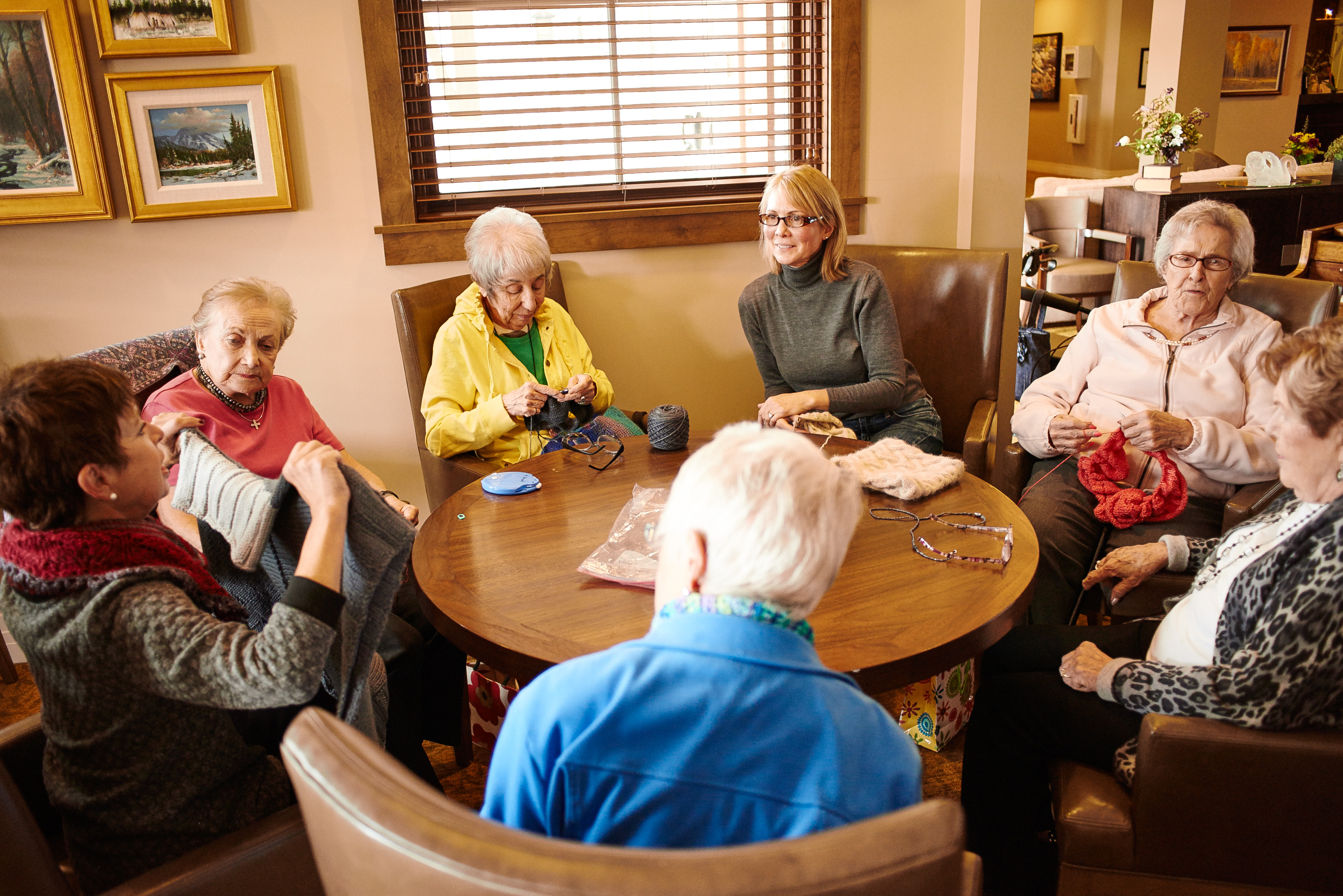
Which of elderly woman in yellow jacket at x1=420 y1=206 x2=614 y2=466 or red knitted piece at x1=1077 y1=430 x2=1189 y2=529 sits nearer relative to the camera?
red knitted piece at x1=1077 y1=430 x2=1189 y2=529

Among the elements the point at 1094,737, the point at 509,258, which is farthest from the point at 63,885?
the point at 509,258

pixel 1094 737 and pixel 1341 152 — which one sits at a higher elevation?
pixel 1341 152

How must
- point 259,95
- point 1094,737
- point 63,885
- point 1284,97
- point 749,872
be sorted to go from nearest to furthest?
1. point 749,872
2. point 63,885
3. point 1094,737
4. point 259,95
5. point 1284,97

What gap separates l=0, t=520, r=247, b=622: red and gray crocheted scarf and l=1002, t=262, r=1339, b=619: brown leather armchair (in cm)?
178

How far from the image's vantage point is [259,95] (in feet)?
9.03

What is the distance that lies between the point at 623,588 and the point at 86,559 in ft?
2.66

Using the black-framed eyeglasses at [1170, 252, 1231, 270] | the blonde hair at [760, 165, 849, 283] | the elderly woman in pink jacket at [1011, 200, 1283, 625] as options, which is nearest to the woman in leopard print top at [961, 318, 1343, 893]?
the elderly woman in pink jacket at [1011, 200, 1283, 625]

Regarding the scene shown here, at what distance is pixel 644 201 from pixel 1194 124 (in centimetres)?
401

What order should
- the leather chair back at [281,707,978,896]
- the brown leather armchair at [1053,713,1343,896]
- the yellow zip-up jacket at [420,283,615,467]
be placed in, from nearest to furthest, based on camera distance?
the leather chair back at [281,707,978,896] < the brown leather armchair at [1053,713,1343,896] < the yellow zip-up jacket at [420,283,615,467]

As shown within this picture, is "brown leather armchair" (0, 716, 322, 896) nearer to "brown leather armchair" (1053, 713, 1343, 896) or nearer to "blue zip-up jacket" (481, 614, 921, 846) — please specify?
"blue zip-up jacket" (481, 614, 921, 846)

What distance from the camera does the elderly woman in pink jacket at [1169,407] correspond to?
86.8 inches

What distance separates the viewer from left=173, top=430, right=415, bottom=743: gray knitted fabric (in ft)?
4.35

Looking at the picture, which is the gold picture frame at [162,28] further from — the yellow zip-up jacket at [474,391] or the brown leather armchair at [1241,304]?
the brown leather armchair at [1241,304]

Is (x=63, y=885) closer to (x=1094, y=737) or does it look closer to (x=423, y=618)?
(x=423, y=618)
